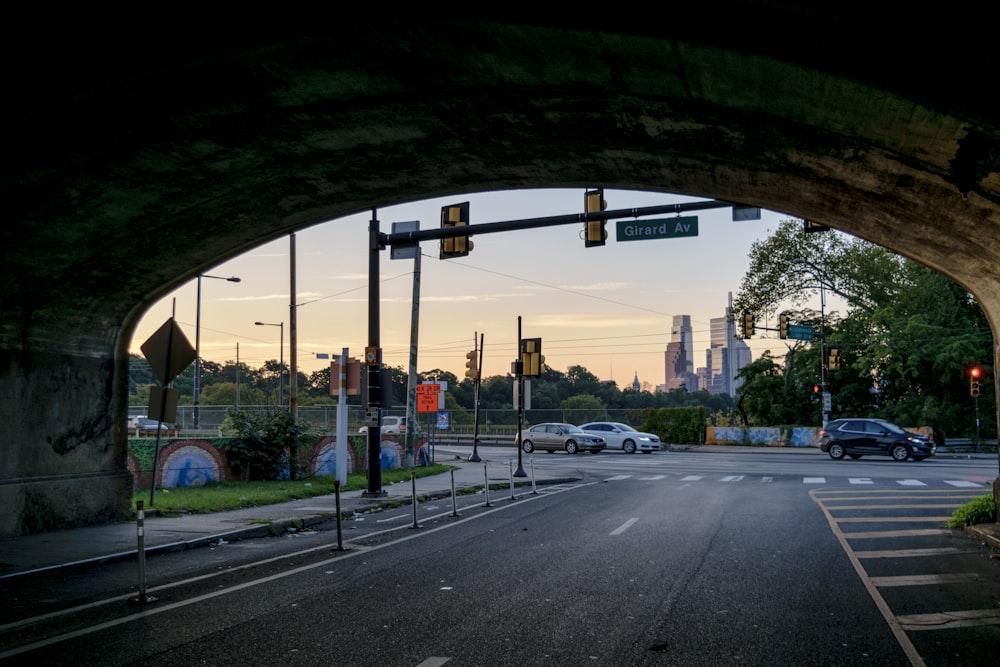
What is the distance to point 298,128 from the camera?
31.0 feet

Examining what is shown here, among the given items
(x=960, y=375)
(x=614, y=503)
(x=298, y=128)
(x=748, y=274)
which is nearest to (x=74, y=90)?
(x=298, y=128)

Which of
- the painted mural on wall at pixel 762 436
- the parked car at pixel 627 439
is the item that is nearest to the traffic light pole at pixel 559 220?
the parked car at pixel 627 439

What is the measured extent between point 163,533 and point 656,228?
35.4 feet

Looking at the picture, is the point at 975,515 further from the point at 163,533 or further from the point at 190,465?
the point at 190,465

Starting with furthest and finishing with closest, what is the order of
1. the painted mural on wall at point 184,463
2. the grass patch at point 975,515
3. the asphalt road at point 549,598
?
1. the painted mural on wall at point 184,463
2. the grass patch at point 975,515
3. the asphalt road at point 549,598

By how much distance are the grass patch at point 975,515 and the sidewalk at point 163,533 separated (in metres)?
8.99

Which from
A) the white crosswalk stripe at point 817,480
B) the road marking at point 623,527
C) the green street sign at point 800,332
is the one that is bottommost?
the white crosswalk stripe at point 817,480

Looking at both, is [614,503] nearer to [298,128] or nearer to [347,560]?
[347,560]

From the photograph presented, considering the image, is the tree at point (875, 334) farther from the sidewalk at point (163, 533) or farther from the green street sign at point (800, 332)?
the sidewalk at point (163, 533)

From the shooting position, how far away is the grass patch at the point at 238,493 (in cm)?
1608

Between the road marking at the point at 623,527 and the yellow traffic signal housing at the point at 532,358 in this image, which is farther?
the yellow traffic signal housing at the point at 532,358

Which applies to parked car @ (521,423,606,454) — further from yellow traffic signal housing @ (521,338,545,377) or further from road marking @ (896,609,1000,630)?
road marking @ (896,609,1000,630)

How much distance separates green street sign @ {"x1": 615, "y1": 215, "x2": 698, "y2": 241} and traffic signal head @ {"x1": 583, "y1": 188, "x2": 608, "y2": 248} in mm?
307

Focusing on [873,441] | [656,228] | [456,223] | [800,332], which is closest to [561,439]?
[800,332]
